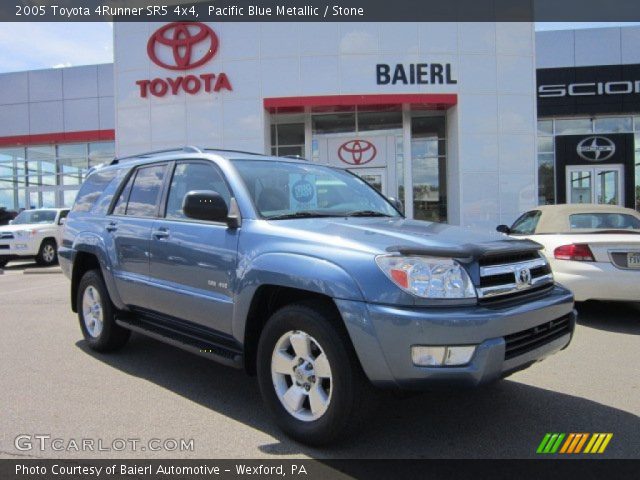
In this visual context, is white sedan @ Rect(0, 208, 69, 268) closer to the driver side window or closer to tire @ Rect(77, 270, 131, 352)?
tire @ Rect(77, 270, 131, 352)

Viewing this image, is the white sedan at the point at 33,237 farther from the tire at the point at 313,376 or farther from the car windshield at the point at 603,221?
the tire at the point at 313,376

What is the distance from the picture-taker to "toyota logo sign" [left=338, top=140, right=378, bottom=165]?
16.9 meters

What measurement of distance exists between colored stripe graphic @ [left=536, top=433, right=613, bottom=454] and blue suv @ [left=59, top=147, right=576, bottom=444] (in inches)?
22.7

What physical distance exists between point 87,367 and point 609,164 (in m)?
21.0

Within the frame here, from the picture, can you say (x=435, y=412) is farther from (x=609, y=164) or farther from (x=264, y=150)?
(x=609, y=164)

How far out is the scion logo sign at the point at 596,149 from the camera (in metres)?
20.7

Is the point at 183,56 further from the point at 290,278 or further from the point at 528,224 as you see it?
the point at 290,278

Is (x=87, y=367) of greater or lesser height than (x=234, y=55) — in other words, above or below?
below

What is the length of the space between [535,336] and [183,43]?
604 inches

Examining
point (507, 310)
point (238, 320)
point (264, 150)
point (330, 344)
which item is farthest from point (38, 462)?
point (264, 150)

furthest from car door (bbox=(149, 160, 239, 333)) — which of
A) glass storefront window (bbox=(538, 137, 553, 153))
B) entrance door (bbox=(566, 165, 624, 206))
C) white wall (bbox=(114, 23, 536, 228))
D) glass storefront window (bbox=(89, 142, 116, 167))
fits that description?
glass storefront window (bbox=(89, 142, 116, 167))

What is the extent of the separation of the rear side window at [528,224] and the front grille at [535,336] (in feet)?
13.6

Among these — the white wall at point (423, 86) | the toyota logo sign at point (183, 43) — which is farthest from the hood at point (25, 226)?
the toyota logo sign at point (183, 43)

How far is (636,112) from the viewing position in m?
20.5
